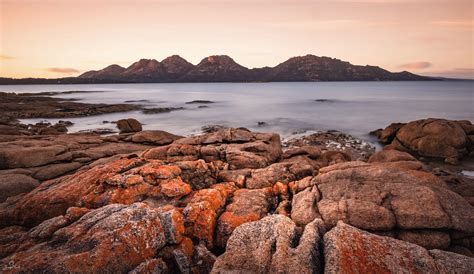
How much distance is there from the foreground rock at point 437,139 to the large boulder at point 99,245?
29.9 m

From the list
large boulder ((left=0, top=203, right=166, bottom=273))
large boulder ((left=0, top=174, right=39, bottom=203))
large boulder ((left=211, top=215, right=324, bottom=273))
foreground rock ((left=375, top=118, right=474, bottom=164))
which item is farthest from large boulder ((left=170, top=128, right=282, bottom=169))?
foreground rock ((left=375, top=118, right=474, bottom=164))

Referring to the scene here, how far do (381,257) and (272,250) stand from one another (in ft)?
8.31

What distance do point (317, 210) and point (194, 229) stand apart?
175 inches

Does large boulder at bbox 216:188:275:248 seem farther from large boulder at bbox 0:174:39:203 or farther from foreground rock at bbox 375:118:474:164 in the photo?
foreground rock at bbox 375:118:474:164

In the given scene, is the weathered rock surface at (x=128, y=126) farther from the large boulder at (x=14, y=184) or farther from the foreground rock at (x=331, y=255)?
the foreground rock at (x=331, y=255)

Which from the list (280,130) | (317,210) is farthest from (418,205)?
(280,130)

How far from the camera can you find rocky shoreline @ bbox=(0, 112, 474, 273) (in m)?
6.36

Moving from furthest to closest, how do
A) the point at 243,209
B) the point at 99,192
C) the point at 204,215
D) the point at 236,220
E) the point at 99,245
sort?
the point at 99,192
the point at 243,209
the point at 236,220
the point at 204,215
the point at 99,245

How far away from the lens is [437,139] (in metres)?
29.3

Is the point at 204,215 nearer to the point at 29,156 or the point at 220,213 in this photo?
the point at 220,213

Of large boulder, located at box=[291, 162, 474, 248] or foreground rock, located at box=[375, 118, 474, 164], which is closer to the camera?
large boulder, located at box=[291, 162, 474, 248]

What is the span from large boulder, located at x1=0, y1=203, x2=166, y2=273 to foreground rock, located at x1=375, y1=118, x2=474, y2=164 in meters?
29.9

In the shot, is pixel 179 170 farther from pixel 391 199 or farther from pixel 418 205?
pixel 418 205

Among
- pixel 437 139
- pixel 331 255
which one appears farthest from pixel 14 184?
pixel 437 139
